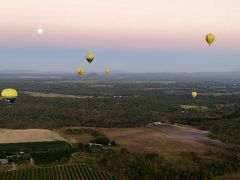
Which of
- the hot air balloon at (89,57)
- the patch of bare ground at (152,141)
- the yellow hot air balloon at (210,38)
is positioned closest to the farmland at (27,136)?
the patch of bare ground at (152,141)

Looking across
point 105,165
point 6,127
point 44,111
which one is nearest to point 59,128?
point 6,127

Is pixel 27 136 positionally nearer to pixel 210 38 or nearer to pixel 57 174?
pixel 57 174

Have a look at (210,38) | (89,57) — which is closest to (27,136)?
(89,57)

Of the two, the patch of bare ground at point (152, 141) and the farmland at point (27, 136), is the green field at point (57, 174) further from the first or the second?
the farmland at point (27, 136)

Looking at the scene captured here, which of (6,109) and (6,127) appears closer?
(6,127)

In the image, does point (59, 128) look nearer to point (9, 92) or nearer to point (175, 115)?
point (9, 92)

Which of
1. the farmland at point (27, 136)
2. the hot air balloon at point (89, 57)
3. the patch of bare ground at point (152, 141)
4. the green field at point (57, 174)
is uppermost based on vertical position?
the hot air balloon at point (89, 57)

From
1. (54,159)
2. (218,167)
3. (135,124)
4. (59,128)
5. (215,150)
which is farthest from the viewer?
(135,124)

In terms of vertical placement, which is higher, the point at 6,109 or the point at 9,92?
the point at 9,92

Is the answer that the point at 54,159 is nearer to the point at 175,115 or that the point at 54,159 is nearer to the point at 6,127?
the point at 6,127

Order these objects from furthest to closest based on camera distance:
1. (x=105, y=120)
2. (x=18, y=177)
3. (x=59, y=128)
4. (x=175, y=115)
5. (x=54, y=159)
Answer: (x=175, y=115) → (x=105, y=120) → (x=59, y=128) → (x=54, y=159) → (x=18, y=177)
